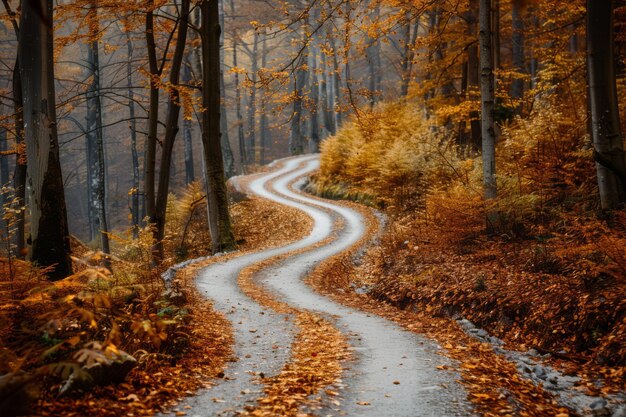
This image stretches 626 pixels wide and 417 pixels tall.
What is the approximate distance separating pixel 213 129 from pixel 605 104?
1071 centimetres

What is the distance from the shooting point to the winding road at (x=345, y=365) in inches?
198

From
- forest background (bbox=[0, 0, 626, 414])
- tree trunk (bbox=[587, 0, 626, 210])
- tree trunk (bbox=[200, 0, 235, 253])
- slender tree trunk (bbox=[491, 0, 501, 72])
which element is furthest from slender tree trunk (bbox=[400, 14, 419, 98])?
tree trunk (bbox=[587, 0, 626, 210])

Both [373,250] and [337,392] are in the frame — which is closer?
[337,392]

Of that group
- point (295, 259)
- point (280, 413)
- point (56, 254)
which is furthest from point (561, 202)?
point (56, 254)

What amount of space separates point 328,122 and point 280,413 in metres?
34.9

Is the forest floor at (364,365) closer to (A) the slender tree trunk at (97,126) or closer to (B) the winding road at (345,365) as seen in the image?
(B) the winding road at (345,365)

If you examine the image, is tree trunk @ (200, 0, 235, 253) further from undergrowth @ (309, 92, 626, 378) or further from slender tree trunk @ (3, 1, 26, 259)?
undergrowth @ (309, 92, 626, 378)

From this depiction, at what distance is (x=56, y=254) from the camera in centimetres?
802

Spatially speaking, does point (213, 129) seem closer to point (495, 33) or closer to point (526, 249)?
point (495, 33)

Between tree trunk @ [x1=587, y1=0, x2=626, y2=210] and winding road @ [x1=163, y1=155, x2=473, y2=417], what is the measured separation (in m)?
4.21

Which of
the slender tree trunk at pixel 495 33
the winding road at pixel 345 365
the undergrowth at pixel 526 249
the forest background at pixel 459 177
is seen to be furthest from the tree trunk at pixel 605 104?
the slender tree trunk at pixel 495 33

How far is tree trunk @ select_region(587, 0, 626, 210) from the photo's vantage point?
8.42 m

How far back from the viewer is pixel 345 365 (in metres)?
6.44

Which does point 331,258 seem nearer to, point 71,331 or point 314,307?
point 314,307
